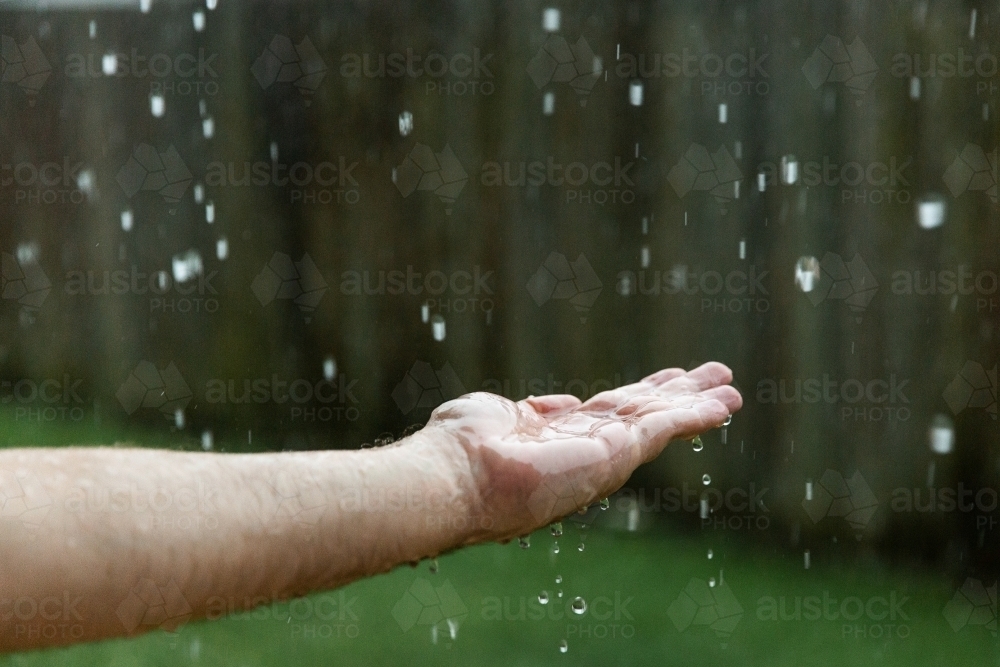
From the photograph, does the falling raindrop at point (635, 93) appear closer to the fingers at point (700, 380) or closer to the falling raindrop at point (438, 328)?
the falling raindrop at point (438, 328)

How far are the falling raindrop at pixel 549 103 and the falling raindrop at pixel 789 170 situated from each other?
3.26ft

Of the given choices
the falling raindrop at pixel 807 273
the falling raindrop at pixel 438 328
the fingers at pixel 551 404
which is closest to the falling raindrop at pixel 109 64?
the falling raindrop at pixel 438 328

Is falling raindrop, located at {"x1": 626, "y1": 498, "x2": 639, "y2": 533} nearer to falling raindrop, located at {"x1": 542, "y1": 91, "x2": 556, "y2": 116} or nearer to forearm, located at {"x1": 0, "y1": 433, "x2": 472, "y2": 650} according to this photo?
falling raindrop, located at {"x1": 542, "y1": 91, "x2": 556, "y2": 116}

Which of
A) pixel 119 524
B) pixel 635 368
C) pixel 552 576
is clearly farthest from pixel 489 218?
pixel 119 524

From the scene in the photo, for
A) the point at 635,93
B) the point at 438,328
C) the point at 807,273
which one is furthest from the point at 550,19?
the point at 807,273

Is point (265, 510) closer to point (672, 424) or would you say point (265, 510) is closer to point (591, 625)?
point (672, 424)

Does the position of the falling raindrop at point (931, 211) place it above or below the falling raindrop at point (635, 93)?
below

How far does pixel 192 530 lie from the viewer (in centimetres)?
132

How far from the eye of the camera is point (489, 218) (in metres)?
3.61

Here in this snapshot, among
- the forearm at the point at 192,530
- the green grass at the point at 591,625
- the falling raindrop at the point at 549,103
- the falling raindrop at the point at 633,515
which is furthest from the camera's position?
the falling raindrop at the point at 549,103

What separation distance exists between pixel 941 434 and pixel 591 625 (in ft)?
5.03

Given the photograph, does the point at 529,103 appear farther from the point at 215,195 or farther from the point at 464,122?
the point at 215,195

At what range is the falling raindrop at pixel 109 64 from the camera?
4.02m

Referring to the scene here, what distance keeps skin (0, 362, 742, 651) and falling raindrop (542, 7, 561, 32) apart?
2154mm
